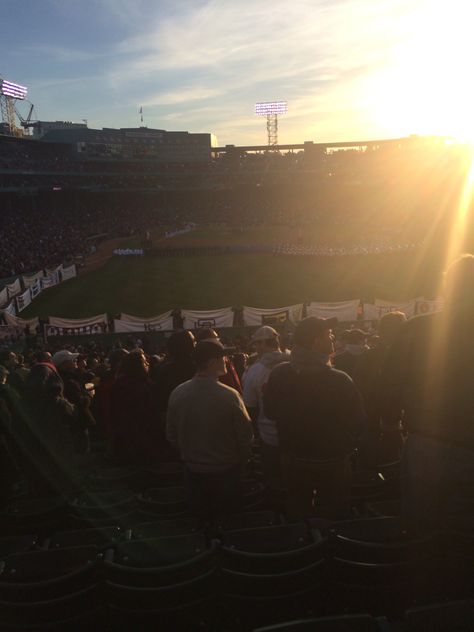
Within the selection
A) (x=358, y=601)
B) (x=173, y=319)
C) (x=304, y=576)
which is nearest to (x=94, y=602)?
(x=304, y=576)

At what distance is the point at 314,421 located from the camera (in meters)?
3.93

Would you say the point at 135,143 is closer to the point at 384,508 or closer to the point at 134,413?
the point at 134,413

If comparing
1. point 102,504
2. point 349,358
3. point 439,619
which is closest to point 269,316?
point 349,358

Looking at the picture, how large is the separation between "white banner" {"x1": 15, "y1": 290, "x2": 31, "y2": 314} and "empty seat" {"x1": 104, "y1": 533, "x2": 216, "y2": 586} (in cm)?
2820

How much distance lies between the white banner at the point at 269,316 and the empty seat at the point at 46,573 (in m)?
19.4

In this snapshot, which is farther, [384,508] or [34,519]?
[34,519]

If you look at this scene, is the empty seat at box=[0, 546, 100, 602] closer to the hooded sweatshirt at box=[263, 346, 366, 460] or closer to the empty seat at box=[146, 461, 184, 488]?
the hooded sweatshirt at box=[263, 346, 366, 460]

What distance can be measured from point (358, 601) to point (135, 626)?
1.36 m

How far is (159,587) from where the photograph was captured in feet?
10.5

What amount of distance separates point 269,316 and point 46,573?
64.8 ft

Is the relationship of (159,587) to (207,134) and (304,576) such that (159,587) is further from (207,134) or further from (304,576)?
(207,134)

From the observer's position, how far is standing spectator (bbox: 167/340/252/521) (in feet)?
13.8

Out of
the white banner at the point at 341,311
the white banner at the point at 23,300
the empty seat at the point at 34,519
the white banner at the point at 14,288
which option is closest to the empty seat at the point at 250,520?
the empty seat at the point at 34,519

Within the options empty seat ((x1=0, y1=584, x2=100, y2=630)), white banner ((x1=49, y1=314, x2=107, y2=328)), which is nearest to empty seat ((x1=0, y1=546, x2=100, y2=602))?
empty seat ((x1=0, y1=584, x2=100, y2=630))
